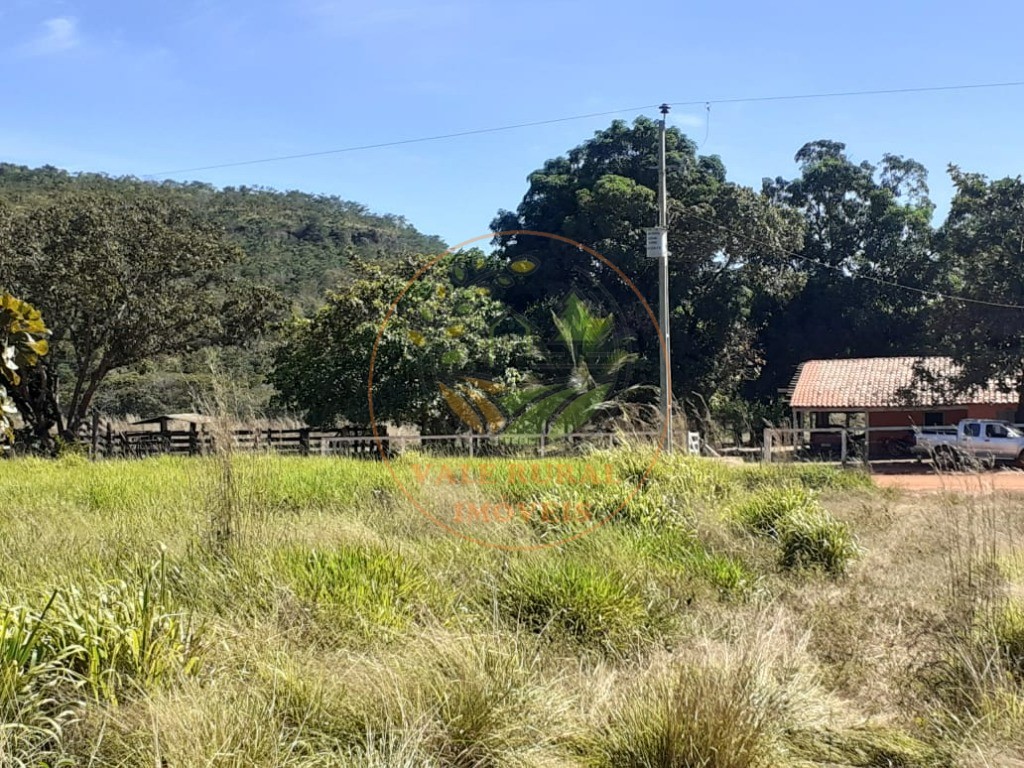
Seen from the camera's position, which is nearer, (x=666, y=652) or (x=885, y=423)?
(x=666, y=652)

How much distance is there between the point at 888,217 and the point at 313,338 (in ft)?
77.7

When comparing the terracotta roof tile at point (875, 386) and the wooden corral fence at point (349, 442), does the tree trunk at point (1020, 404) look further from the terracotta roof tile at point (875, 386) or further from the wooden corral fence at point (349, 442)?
the wooden corral fence at point (349, 442)

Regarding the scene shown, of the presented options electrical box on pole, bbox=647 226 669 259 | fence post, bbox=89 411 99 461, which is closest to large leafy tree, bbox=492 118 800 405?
fence post, bbox=89 411 99 461

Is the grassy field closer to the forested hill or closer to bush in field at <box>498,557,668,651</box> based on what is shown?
bush in field at <box>498,557,668,651</box>

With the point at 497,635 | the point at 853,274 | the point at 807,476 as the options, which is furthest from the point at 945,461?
the point at 853,274

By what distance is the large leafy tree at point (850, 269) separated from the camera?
3506 centimetres

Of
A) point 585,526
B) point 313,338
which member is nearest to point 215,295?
point 313,338

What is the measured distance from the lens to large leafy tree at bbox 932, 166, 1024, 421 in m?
25.5

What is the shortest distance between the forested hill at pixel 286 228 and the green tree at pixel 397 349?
13712mm

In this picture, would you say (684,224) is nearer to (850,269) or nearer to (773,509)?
(850,269)

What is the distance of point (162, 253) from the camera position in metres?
24.1

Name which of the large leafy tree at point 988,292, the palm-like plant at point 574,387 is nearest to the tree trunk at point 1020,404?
the large leafy tree at point 988,292

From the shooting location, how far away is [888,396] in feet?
96.0

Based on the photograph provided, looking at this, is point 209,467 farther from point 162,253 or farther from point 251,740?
point 162,253
